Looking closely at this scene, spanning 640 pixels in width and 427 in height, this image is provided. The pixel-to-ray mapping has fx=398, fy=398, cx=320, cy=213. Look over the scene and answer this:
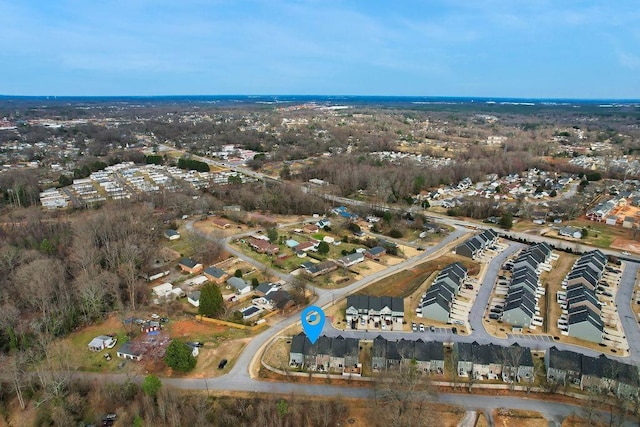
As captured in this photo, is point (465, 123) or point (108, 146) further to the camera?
point (465, 123)

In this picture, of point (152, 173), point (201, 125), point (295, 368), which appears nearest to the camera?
point (295, 368)

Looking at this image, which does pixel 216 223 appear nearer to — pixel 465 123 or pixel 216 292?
pixel 216 292

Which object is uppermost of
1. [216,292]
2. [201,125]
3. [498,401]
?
[201,125]

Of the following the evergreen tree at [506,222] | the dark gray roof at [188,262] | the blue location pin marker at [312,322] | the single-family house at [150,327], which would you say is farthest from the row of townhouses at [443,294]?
the dark gray roof at [188,262]

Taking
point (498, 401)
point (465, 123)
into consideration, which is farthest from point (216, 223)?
point (465, 123)

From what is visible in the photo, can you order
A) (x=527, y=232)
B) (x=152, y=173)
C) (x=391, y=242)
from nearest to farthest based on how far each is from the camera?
(x=391, y=242)
(x=527, y=232)
(x=152, y=173)

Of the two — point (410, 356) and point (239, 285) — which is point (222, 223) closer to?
point (239, 285)

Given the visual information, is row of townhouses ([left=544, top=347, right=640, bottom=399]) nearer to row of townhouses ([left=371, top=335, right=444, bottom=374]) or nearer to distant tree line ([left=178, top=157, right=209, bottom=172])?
row of townhouses ([left=371, top=335, right=444, bottom=374])

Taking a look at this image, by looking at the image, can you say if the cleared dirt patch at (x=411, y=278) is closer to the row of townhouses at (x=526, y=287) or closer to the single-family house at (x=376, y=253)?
the single-family house at (x=376, y=253)
